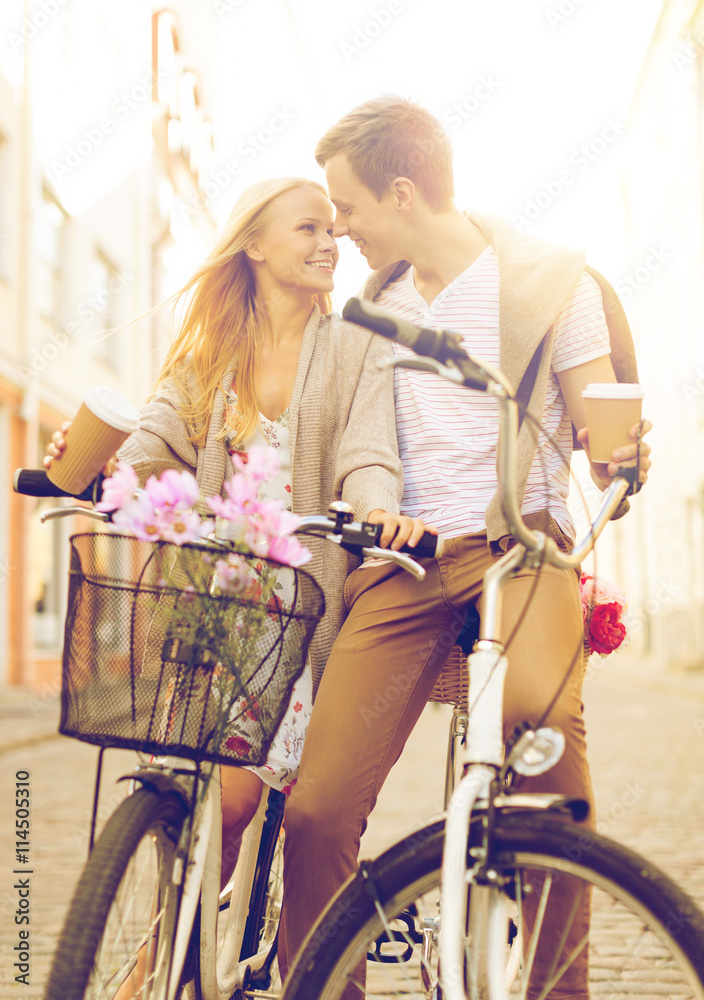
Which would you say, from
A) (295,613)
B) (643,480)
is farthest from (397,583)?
(643,480)

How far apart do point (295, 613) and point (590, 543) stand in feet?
1.53

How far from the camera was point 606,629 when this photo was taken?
2170 mm

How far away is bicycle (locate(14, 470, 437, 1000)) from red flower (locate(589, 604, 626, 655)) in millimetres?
591

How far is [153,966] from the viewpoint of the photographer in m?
1.80

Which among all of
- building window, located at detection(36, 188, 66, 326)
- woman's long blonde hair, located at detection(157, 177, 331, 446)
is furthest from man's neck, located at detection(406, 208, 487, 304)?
building window, located at detection(36, 188, 66, 326)

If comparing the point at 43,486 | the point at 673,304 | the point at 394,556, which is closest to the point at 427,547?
the point at 394,556

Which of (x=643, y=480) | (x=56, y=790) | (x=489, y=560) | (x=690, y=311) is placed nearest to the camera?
(x=643, y=480)

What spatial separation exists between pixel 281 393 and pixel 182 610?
812 millimetres

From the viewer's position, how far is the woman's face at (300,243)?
2381 millimetres

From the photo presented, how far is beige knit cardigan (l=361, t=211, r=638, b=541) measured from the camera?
194 centimetres

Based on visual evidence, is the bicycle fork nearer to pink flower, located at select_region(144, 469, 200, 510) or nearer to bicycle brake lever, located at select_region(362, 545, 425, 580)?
bicycle brake lever, located at select_region(362, 545, 425, 580)

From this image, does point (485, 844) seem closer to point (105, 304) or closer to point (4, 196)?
point (4, 196)

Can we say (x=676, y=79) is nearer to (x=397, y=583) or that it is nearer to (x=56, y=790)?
(x=56, y=790)

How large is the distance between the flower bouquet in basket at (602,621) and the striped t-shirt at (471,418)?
22 cm
